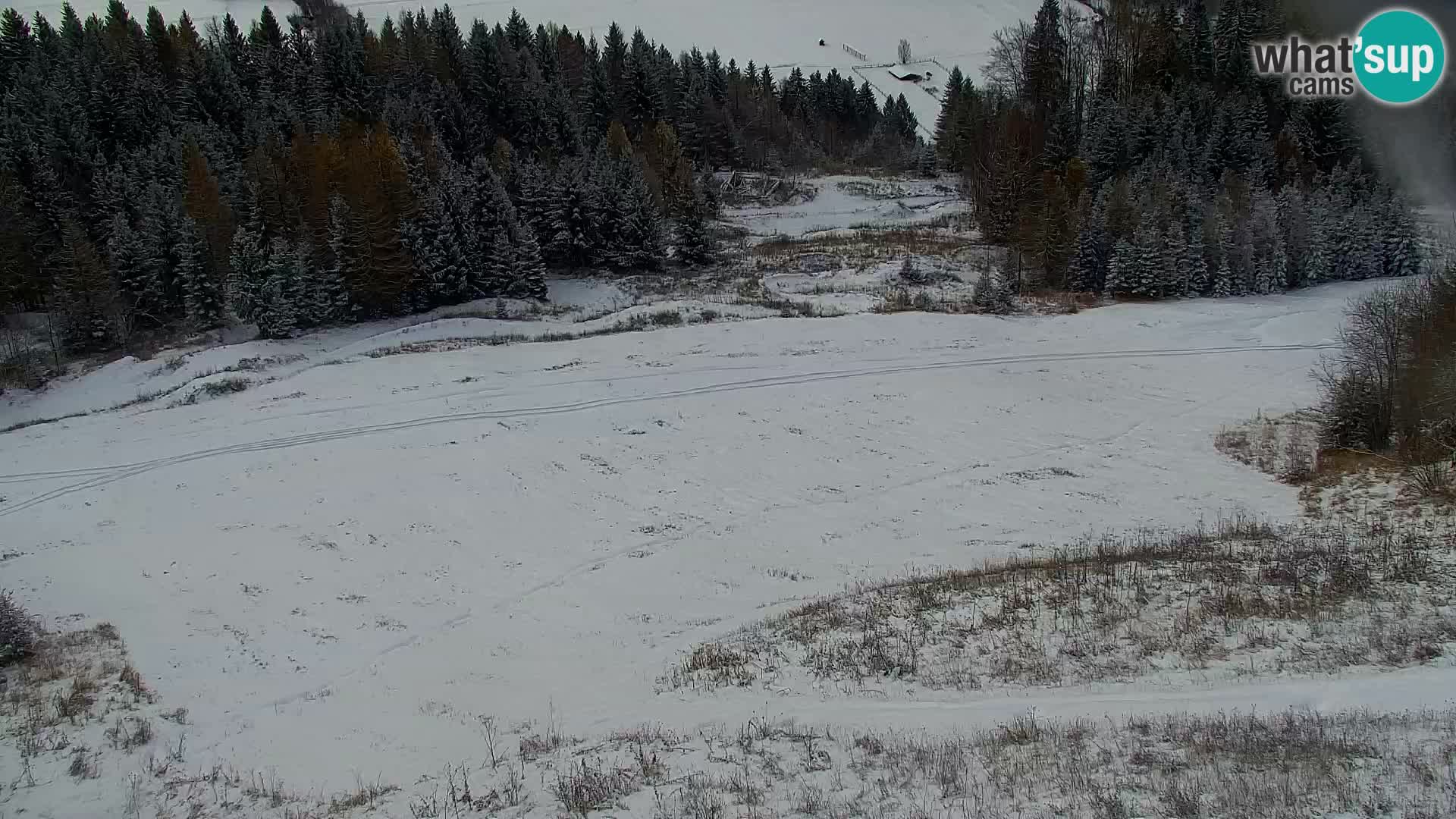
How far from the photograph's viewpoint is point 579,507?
1805 centimetres

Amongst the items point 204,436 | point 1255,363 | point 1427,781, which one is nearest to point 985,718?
point 1427,781

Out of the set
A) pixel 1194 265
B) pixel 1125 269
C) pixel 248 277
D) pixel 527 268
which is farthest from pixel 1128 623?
pixel 248 277

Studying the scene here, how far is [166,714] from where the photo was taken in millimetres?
10156

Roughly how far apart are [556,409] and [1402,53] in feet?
69.9

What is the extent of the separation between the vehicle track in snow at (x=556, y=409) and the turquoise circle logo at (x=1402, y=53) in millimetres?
8109

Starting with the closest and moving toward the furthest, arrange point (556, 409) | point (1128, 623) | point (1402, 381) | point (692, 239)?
point (1128, 623)
point (1402, 381)
point (556, 409)
point (692, 239)

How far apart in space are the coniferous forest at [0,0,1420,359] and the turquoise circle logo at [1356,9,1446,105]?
41.8 ft

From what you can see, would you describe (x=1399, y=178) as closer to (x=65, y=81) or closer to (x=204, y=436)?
(x=204, y=436)

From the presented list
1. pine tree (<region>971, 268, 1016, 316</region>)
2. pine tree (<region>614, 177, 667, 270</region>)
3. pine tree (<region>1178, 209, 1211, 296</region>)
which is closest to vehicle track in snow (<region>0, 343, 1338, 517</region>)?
pine tree (<region>971, 268, 1016, 316</region>)

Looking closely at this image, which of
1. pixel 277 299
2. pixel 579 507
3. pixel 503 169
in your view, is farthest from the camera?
pixel 503 169

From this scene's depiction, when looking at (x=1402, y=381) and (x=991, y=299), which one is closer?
(x=1402, y=381)

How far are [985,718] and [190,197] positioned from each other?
4318 centimetres

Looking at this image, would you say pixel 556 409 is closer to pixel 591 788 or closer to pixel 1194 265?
pixel 591 788

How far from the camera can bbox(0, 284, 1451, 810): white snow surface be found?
33.6 feet
